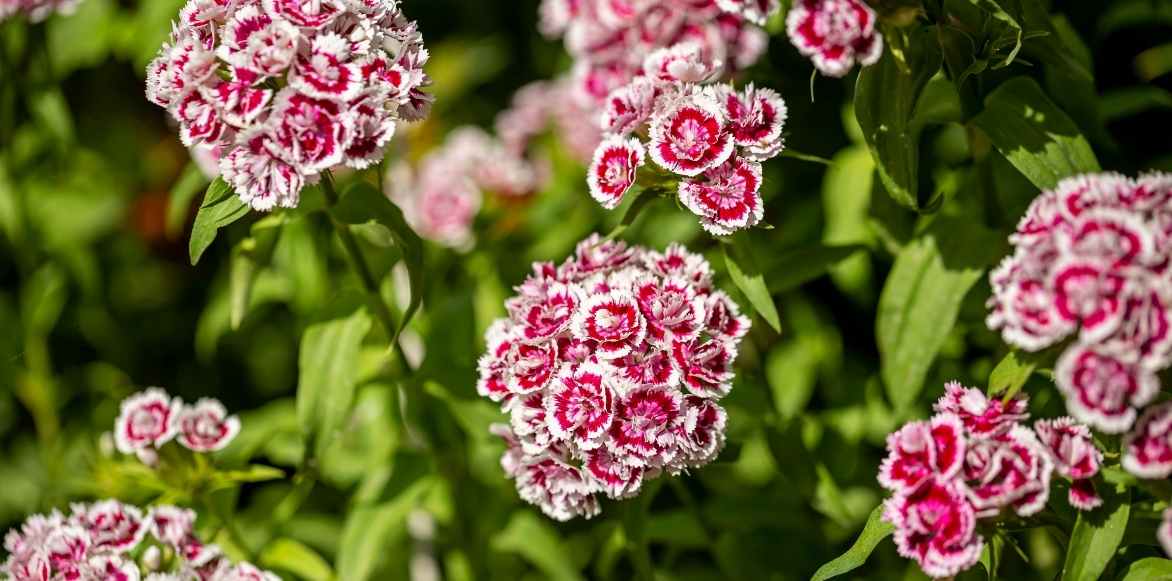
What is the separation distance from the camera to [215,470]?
311 centimetres

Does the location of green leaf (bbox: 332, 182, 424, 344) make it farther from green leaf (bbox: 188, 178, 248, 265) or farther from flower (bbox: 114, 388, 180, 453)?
flower (bbox: 114, 388, 180, 453)

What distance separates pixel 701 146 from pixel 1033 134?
85 cm

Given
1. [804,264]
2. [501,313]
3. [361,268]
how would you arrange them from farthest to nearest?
[501,313], [804,264], [361,268]

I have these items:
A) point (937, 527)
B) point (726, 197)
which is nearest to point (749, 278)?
point (726, 197)

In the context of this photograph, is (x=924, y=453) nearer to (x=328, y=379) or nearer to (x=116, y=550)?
(x=328, y=379)

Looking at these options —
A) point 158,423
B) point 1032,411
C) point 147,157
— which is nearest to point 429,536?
point 158,423

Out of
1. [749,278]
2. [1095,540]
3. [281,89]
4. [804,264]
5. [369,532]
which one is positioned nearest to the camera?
[1095,540]

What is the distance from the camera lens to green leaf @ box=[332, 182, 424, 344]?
8.69 feet

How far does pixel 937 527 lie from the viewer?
7.09ft

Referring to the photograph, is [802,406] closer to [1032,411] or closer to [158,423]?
[1032,411]

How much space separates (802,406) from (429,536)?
1.26 m

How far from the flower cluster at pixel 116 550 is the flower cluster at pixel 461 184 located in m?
1.47

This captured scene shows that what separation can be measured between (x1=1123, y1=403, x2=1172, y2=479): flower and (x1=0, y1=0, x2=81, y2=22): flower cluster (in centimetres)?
307

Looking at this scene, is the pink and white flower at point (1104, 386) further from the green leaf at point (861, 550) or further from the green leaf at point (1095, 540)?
the green leaf at point (861, 550)
